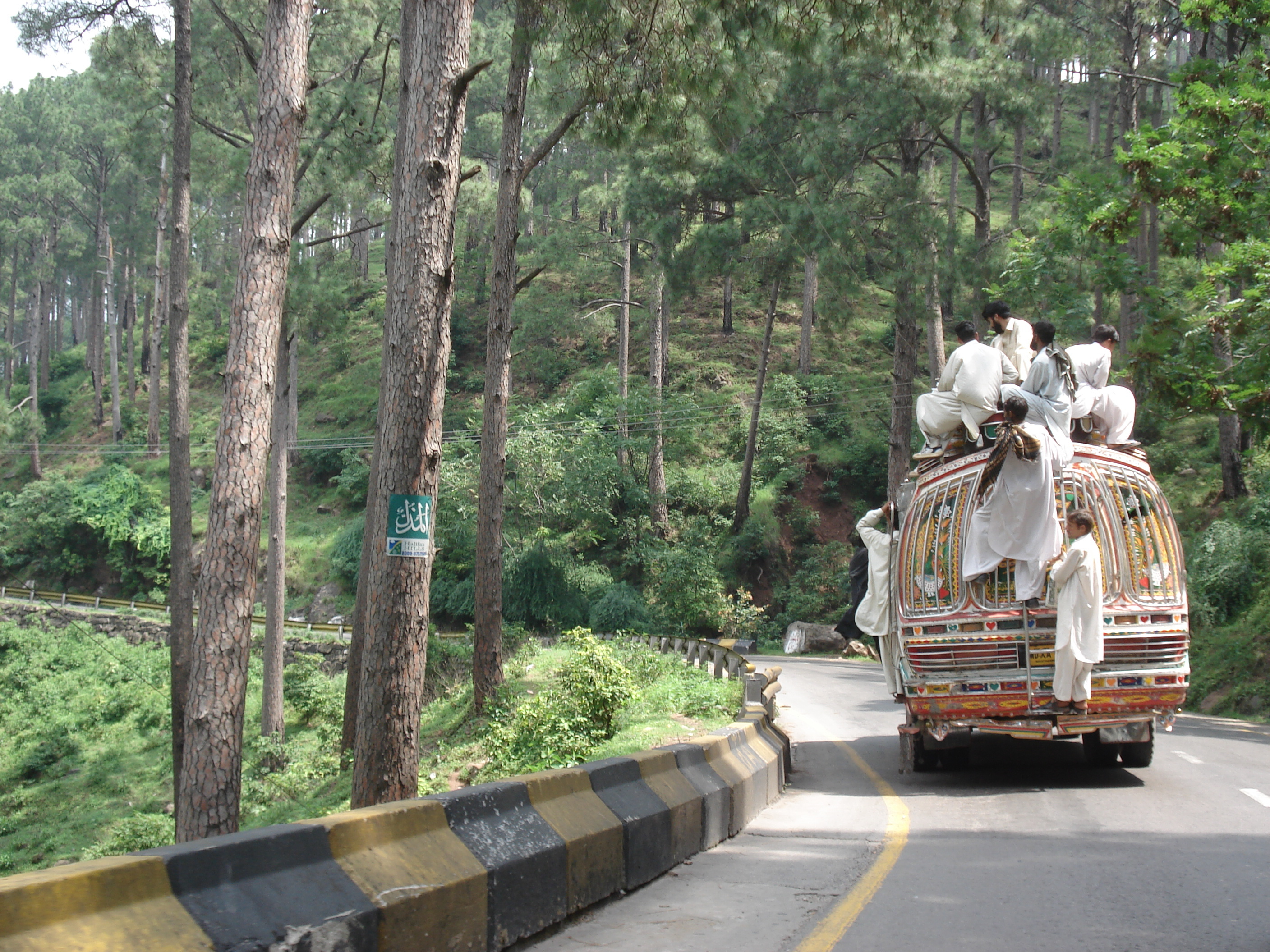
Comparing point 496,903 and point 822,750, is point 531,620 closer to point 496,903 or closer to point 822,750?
point 822,750

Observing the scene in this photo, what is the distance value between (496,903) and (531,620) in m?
32.0

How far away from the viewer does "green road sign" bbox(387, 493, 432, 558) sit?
767 cm

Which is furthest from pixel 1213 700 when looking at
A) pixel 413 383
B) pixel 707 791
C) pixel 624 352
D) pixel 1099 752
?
pixel 624 352

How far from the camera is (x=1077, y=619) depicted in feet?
29.7

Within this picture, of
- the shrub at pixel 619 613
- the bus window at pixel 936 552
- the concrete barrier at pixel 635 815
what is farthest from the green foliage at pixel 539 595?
the concrete barrier at pixel 635 815

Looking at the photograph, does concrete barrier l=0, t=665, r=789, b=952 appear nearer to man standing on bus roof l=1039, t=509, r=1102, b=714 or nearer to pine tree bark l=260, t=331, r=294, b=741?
man standing on bus roof l=1039, t=509, r=1102, b=714

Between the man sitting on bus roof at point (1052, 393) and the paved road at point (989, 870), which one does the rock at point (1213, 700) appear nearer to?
the paved road at point (989, 870)

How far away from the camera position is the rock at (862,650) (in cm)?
3062

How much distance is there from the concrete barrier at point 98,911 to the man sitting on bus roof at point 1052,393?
27.5 feet

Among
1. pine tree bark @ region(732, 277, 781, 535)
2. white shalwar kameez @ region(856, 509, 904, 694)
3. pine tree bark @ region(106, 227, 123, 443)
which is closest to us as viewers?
white shalwar kameez @ region(856, 509, 904, 694)

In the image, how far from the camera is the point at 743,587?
37.8 metres

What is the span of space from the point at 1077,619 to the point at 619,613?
A: 86.9 ft

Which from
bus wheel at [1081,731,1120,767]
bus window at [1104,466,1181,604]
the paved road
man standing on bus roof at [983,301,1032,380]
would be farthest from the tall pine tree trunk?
bus window at [1104,466,1181,604]

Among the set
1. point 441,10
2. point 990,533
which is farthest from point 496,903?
point 441,10
